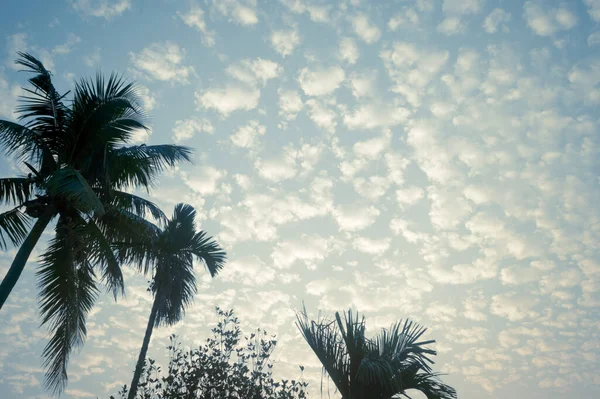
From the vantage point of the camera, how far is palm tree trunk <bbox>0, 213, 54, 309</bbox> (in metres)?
10.1

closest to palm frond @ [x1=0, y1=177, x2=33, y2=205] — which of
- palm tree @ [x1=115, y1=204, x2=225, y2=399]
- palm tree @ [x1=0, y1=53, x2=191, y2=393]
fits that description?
palm tree @ [x1=0, y1=53, x2=191, y2=393]

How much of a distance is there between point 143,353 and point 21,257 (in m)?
6.68

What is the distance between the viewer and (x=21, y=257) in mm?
10562

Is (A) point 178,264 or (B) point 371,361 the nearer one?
(B) point 371,361

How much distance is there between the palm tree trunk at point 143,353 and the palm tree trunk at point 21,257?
4.35 meters

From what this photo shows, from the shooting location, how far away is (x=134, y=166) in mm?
12680

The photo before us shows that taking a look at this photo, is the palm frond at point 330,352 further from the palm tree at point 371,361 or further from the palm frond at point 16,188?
the palm frond at point 16,188

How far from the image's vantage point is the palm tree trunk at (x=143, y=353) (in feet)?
42.6

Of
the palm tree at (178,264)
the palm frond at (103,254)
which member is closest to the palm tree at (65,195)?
the palm frond at (103,254)

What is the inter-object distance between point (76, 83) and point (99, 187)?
280 centimetres

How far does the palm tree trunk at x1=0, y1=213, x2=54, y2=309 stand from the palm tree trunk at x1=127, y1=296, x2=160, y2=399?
171 inches


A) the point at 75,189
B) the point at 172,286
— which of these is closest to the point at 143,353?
the point at 172,286

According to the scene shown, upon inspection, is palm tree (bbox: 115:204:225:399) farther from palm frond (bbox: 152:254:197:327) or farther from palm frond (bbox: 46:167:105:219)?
palm frond (bbox: 46:167:105:219)

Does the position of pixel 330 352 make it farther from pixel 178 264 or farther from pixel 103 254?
pixel 178 264
